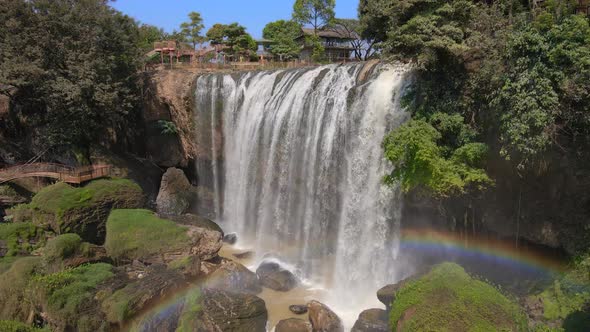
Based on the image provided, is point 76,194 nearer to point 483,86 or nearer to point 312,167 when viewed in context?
point 312,167

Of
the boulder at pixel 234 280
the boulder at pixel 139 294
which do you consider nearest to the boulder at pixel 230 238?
the boulder at pixel 234 280

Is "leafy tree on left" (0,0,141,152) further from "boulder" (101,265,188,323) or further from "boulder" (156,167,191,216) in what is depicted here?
"boulder" (101,265,188,323)

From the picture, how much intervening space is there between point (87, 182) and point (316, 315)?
13996 mm

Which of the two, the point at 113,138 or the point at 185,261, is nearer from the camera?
the point at 185,261

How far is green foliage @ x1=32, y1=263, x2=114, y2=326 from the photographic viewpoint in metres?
12.5

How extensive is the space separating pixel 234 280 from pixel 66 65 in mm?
15683

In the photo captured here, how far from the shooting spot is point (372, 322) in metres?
12.4

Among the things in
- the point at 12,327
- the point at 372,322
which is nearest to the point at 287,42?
the point at 372,322

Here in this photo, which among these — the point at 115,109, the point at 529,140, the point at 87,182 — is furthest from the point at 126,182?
the point at 529,140

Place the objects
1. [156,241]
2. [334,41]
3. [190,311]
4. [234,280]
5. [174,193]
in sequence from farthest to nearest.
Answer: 1. [334,41]
2. [174,193]
3. [156,241]
4. [234,280]
5. [190,311]

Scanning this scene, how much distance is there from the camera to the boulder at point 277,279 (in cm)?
1571

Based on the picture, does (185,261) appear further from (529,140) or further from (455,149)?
(529,140)

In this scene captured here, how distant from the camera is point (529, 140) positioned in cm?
1059

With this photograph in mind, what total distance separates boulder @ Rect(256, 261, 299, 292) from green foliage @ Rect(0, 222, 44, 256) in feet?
30.3
